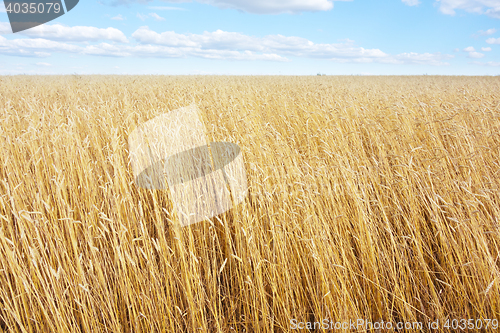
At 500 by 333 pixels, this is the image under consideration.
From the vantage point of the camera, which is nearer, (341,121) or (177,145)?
(177,145)

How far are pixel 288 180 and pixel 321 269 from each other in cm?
73

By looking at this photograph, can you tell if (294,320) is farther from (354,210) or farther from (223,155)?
(223,155)

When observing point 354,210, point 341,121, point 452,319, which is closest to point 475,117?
point 341,121

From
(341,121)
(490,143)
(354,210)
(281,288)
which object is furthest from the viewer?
(341,121)

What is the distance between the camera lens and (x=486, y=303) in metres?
1.41

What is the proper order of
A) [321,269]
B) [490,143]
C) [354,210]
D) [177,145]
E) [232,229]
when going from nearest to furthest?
[321,269] < [354,210] < [232,229] < [177,145] < [490,143]

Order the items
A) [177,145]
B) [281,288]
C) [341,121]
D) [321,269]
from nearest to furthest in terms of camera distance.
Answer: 1. [321,269]
2. [281,288]
3. [177,145]
4. [341,121]

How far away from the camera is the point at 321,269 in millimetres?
1313

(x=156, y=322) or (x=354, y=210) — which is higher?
(x=354, y=210)

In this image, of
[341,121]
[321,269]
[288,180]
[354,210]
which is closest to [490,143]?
[341,121]

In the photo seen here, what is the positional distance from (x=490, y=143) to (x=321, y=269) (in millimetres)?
3130

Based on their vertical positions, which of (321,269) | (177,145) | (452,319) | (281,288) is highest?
(177,145)

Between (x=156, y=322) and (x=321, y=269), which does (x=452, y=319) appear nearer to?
(x=321, y=269)

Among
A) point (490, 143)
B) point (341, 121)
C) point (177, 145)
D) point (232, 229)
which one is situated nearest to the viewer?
point (232, 229)
